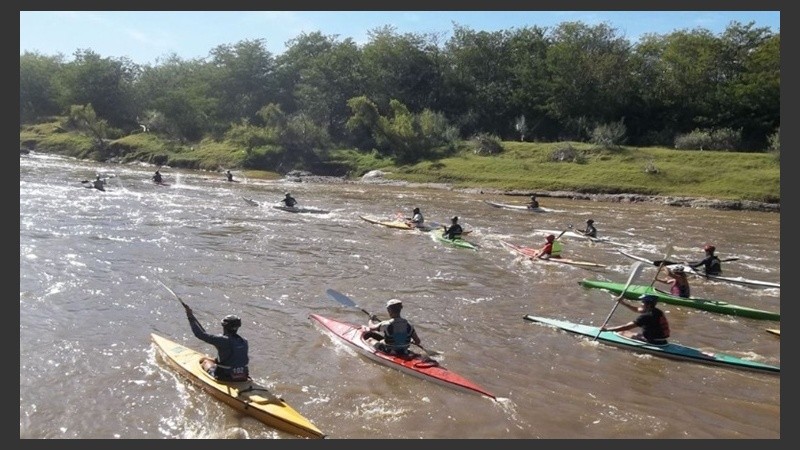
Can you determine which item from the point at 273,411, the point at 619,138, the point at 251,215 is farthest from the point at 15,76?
the point at 619,138

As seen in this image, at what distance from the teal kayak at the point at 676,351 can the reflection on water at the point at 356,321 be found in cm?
19

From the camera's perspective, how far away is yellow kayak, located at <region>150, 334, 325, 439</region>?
8.71 metres

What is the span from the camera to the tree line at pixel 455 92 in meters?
53.4

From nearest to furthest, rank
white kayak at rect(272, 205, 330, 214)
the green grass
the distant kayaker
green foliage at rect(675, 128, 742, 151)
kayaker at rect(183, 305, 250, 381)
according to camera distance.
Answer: kayaker at rect(183, 305, 250, 381) < the distant kayaker < white kayak at rect(272, 205, 330, 214) < the green grass < green foliage at rect(675, 128, 742, 151)

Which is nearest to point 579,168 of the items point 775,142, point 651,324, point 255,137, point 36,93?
point 775,142

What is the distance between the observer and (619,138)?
51.5 metres

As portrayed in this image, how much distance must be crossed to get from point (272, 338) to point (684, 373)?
297 inches

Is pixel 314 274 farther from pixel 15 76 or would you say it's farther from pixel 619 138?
pixel 619 138

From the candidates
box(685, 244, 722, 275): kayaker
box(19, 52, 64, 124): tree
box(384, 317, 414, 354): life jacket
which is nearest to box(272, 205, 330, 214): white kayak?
box(685, 244, 722, 275): kayaker

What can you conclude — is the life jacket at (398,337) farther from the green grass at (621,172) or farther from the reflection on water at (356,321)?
the green grass at (621,172)

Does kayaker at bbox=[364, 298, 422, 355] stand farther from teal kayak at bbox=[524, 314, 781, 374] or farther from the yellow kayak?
teal kayak at bbox=[524, 314, 781, 374]

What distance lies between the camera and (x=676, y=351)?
12.0 m

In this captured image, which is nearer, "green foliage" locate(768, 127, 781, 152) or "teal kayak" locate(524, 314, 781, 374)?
"teal kayak" locate(524, 314, 781, 374)

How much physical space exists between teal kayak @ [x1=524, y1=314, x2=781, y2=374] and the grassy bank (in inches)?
1186
